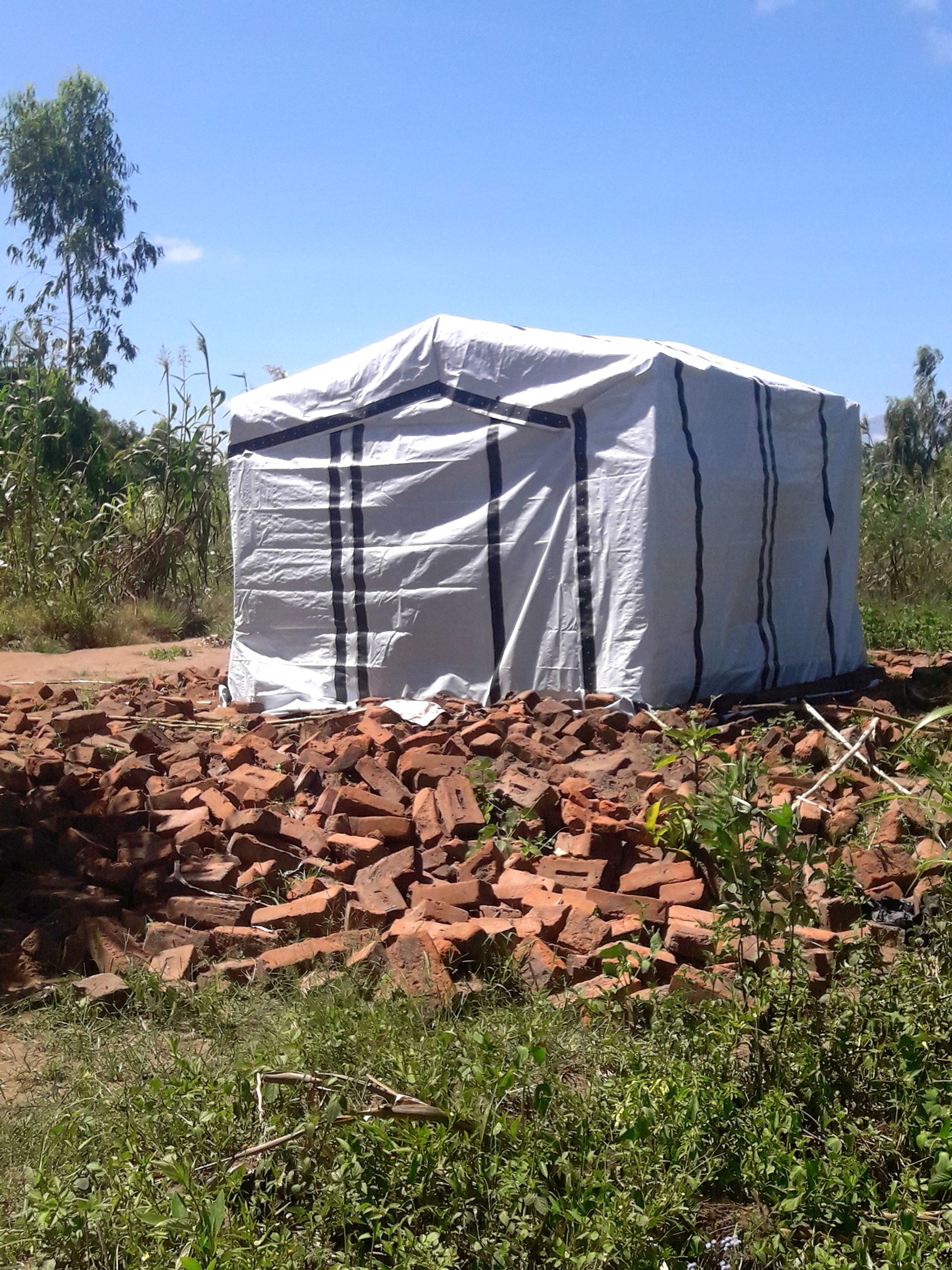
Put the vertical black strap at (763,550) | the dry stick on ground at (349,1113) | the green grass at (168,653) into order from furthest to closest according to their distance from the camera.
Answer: the green grass at (168,653) < the vertical black strap at (763,550) < the dry stick on ground at (349,1113)

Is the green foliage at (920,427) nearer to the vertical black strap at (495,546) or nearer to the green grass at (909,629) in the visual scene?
the green grass at (909,629)

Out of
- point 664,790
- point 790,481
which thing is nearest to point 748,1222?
point 664,790

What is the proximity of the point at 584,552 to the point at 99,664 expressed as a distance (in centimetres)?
489

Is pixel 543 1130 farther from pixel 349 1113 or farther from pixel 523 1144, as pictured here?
pixel 349 1113

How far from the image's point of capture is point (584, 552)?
22.0ft

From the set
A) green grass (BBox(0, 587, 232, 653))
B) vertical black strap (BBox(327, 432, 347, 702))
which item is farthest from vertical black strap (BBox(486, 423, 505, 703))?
green grass (BBox(0, 587, 232, 653))

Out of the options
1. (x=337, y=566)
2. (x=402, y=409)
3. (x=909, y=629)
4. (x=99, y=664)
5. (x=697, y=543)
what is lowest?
(x=99, y=664)

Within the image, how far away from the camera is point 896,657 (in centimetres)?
962

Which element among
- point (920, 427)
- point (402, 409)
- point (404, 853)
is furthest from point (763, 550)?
point (920, 427)

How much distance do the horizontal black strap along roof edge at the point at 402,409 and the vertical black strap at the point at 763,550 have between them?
5.74 feet

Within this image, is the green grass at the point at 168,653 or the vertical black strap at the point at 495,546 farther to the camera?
the green grass at the point at 168,653

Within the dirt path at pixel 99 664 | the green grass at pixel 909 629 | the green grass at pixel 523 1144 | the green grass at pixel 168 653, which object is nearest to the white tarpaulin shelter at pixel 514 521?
the dirt path at pixel 99 664

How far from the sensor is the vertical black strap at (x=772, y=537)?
7.91m

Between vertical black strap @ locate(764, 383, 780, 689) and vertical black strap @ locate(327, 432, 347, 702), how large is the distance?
9.96ft
